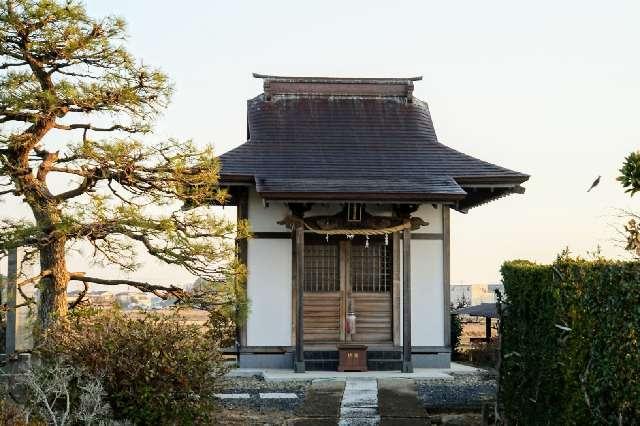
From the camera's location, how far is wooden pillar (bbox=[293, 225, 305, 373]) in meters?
12.9

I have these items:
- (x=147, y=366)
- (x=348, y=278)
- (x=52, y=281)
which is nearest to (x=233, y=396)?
(x=52, y=281)

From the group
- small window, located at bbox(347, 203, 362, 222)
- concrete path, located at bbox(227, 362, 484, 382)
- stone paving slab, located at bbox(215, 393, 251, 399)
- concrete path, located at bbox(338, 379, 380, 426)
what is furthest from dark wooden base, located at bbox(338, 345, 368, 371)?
stone paving slab, located at bbox(215, 393, 251, 399)

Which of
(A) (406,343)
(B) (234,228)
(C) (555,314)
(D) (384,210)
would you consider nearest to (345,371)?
(A) (406,343)

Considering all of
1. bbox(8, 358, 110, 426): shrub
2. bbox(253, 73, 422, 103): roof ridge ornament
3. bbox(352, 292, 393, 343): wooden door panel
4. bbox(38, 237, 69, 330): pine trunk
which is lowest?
bbox(8, 358, 110, 426): shrub

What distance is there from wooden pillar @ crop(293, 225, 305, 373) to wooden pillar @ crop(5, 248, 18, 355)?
4.32 m

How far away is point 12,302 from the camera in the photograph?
9.70 meters

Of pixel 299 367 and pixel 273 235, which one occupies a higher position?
pixel 273 235

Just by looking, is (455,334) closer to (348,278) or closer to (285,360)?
(348,278)

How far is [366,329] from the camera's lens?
46.2 feet

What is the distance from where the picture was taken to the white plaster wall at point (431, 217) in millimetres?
14195

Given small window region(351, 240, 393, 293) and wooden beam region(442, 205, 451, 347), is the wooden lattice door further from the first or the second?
wooden beam region(442, 205, 451, 347)

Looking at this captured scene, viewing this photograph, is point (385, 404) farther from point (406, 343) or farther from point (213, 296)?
point (406, 343)

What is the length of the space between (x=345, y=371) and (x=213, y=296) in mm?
3280

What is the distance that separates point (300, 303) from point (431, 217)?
113 inches
